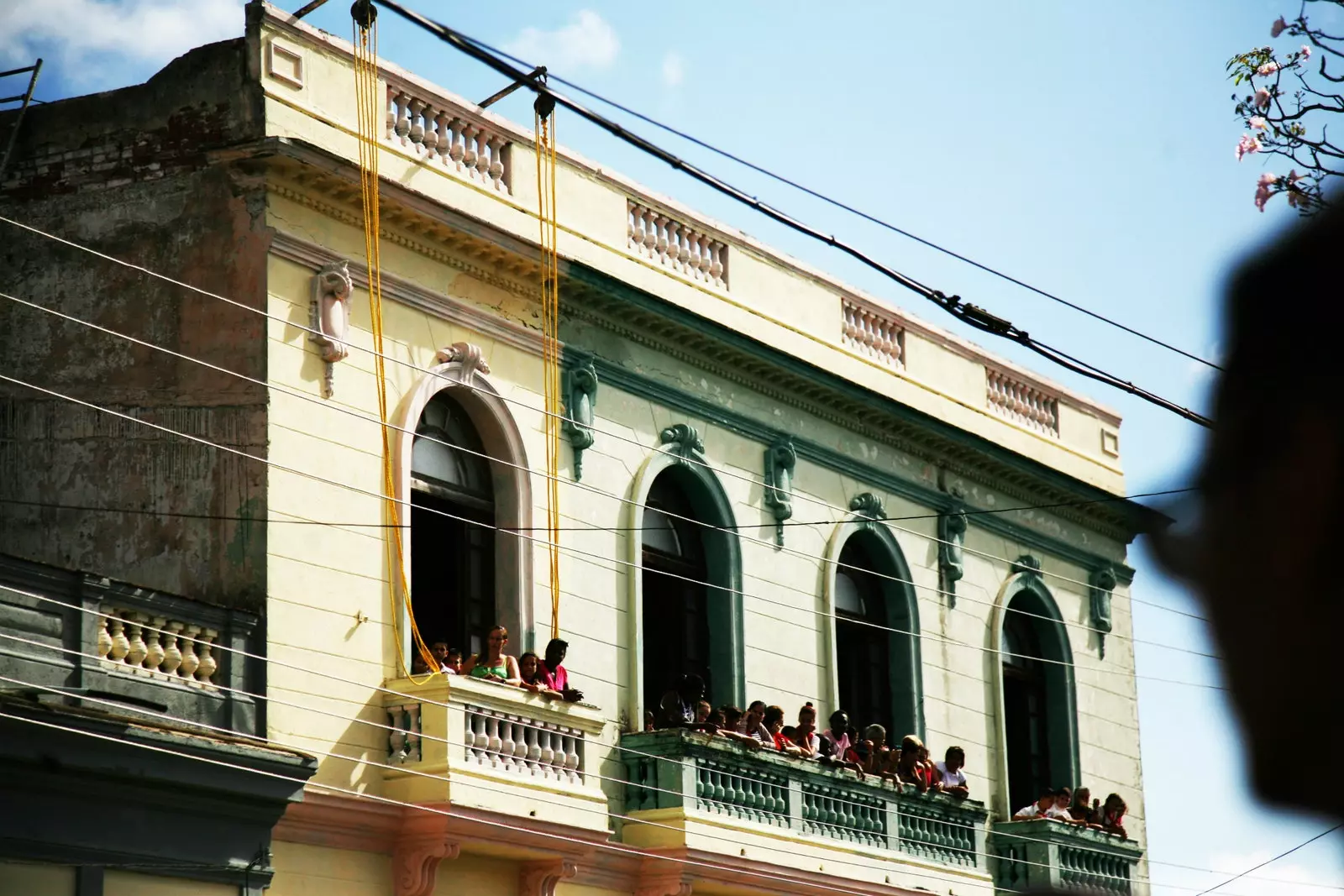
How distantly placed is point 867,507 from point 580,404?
4.12 m

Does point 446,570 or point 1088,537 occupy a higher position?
point 1088,537

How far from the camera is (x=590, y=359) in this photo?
16688mm

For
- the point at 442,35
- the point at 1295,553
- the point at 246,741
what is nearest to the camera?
the point at 1295,553

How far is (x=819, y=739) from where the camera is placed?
18094mm

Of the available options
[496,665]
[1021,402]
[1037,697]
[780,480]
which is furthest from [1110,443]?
[496,665]

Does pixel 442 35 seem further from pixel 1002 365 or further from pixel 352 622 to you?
pixel 1002 365

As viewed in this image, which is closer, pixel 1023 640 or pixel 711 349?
pixel 711 349

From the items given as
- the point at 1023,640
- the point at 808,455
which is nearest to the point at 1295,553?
the point at 808,455

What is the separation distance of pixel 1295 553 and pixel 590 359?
1581 cm

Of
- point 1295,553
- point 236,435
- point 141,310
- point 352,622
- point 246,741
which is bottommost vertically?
point 1295,553

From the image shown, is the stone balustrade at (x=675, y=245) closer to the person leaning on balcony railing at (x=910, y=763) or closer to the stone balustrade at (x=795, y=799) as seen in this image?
the stone balustrade at (x=795, y=799)

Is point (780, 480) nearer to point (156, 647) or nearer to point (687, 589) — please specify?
point (687, 589)

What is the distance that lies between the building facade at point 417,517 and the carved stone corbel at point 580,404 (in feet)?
0.10

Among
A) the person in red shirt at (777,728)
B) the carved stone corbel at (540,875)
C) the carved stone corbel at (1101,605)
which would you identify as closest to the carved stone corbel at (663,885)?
the carved stone corbel at (540,875)
